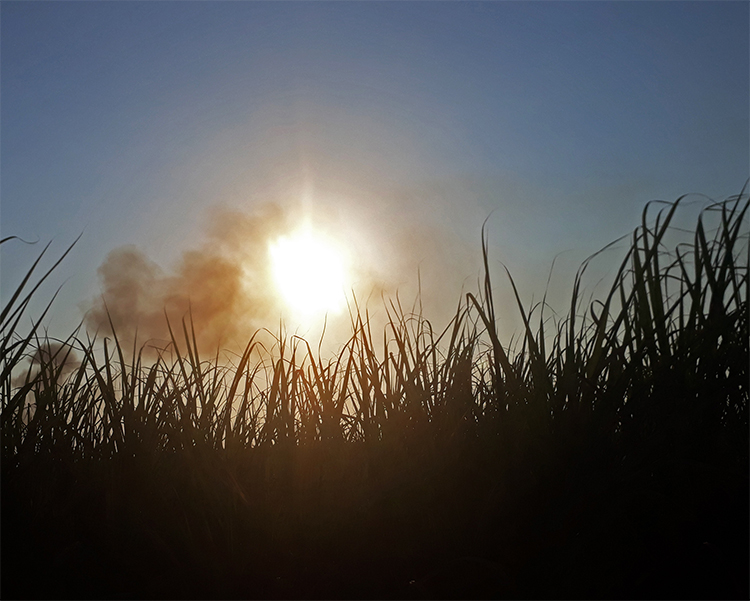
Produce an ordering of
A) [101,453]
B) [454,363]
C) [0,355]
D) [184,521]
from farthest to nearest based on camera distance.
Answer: [454,363] → [101,453] → [0,355] → [184,521]

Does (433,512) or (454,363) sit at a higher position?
(454,363)

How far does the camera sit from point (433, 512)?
1.30 meters

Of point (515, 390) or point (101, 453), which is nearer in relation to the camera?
point (515, 390)

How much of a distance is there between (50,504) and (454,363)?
1254mm

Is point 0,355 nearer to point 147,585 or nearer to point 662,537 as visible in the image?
point 147,585

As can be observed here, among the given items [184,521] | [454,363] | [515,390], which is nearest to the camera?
[184,521]

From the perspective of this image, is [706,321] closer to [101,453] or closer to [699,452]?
[699,452]

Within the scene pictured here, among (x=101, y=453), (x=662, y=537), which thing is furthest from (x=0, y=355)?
(x=662, y=537)

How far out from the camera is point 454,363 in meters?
1.96

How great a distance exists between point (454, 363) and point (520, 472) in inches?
27.0

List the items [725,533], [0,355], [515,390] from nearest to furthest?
[725,533], [515,390], [0,355]

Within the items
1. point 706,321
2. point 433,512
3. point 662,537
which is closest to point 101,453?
point 433,512

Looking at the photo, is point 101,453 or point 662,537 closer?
point 662,537

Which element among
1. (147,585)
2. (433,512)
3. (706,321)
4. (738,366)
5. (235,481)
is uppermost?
(706,321)
